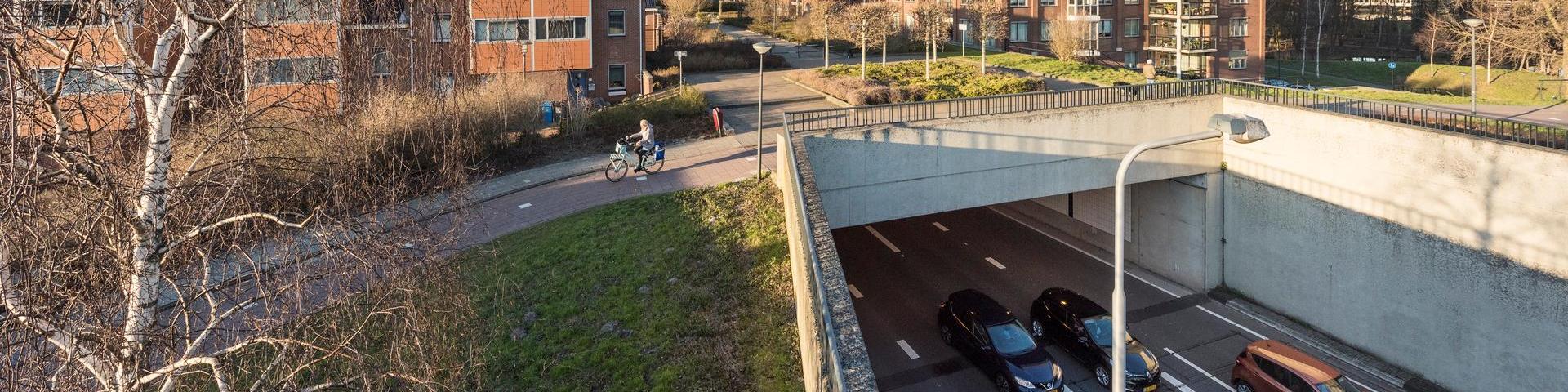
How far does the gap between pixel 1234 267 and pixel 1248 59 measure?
1626 inches

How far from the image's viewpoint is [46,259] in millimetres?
4457

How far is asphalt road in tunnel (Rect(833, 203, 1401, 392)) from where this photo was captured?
733 inches

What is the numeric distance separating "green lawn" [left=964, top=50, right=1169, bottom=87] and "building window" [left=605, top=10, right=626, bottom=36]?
632 inches

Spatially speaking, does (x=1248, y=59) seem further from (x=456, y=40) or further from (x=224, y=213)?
(x=224, y=213)

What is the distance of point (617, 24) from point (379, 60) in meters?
30.3

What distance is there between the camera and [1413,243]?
1983 cm

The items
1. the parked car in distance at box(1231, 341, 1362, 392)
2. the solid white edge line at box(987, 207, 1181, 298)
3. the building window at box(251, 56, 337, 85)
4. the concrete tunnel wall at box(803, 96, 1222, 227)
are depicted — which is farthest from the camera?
the solid white edge line at box(987, 207, 1181, 298)

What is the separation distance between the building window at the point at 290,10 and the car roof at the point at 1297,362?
55.5 feet

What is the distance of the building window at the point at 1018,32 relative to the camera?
56.5 m

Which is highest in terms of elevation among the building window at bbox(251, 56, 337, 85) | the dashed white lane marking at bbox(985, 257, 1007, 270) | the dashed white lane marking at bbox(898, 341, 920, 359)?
the building window at bbox(251, 56, 337, 85)

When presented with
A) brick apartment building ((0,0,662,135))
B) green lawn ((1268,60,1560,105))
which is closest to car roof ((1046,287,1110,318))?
brick apartment building ((0,0,662,135))

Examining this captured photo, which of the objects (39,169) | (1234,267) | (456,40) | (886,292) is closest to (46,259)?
(39,169)

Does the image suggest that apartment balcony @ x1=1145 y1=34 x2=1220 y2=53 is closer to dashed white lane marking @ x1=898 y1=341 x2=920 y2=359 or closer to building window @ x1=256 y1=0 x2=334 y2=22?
dashed white lane marking @ x1=898 y1=341 x2=920 y2=359

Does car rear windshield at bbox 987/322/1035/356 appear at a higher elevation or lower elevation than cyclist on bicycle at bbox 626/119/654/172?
lower
